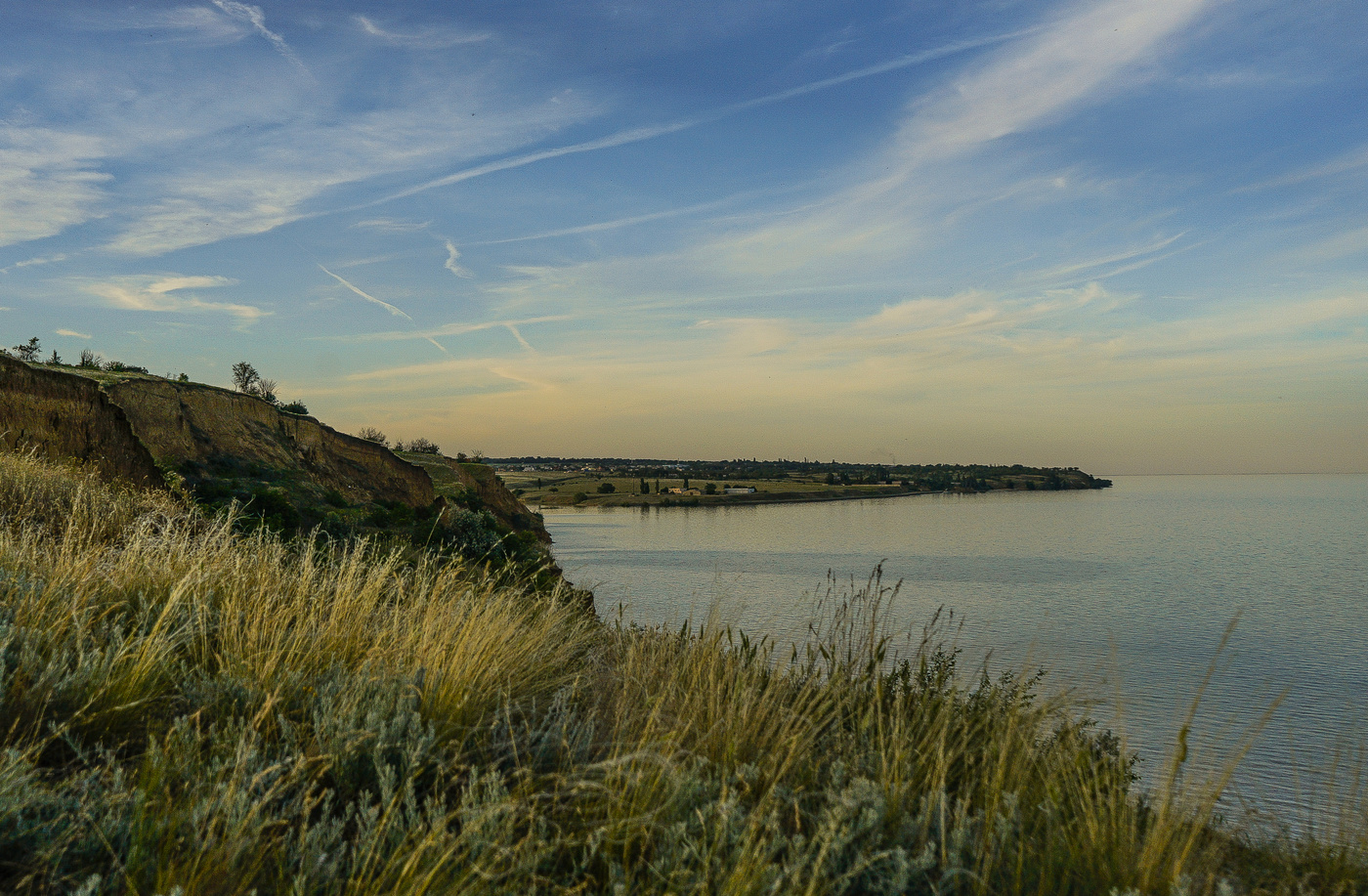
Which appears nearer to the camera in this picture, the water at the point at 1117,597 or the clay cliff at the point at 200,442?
the clay cliff at the point at 200,442

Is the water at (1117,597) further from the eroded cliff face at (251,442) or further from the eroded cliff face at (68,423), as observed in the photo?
the eroded cliff face at (68,423)

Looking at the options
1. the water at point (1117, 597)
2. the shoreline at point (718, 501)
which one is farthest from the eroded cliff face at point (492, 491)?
the shoreline at point (718, 501)

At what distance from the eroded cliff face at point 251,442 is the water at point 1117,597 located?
26.1ft

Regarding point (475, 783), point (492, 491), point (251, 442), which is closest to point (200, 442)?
point (251, 442)

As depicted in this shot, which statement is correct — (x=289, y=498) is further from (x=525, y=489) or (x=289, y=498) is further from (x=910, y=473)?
(x=910, y=473)

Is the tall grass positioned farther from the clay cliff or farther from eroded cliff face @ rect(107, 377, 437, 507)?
eroded cliff face @ rect(107, 377, 437, 507)

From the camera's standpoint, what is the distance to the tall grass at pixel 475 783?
2.90 metres

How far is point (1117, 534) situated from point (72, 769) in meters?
72.6

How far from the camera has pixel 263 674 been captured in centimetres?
418

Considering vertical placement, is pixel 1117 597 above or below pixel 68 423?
below

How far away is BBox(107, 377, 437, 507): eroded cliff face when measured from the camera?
59.3 ft

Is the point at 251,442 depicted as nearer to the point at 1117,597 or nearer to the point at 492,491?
the point at 492,491

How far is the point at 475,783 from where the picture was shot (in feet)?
10.4

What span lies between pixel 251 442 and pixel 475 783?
2047cm
